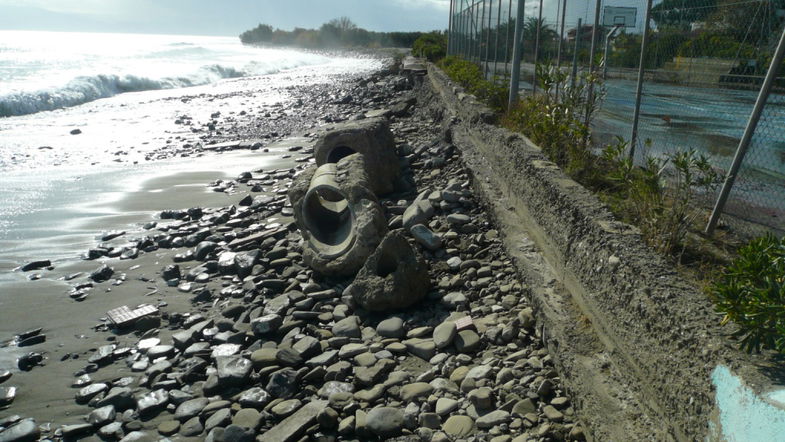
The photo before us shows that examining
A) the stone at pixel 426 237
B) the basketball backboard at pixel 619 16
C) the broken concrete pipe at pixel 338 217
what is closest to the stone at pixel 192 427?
the broken concrete pipe at pixel 338 217

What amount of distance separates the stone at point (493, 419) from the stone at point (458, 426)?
5 cm

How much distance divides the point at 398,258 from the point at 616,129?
2.92 metres

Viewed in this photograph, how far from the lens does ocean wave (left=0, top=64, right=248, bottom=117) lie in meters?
16.6

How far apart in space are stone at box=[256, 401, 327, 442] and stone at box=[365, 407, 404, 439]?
1.04 ft

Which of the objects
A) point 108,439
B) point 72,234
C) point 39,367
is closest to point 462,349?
point 108,439

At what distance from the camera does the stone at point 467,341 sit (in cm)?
363

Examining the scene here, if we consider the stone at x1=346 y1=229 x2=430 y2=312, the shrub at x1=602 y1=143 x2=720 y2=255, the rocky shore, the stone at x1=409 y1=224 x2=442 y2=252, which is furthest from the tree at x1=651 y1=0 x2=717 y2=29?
the stone at x1=346 y1=229 x2=430 y2=312

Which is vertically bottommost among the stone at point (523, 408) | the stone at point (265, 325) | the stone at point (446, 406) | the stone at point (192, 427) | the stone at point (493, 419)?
the stone at point (192, 427)

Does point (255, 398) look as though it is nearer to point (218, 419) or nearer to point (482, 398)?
point (218, 419)

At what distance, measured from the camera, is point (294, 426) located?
3.12m

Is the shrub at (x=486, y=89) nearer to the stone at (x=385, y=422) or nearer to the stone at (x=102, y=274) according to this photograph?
the stone at (x=102, y=274)

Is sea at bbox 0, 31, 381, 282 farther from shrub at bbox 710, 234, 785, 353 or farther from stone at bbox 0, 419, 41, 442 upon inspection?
shrub at bbox 710, 234, 785, 353

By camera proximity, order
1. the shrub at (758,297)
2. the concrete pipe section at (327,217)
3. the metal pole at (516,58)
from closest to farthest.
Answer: the shrub at (758,297), the concrete pipe section at (327,217), the metal pole at (516,58)

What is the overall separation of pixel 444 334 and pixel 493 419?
0.91 m
